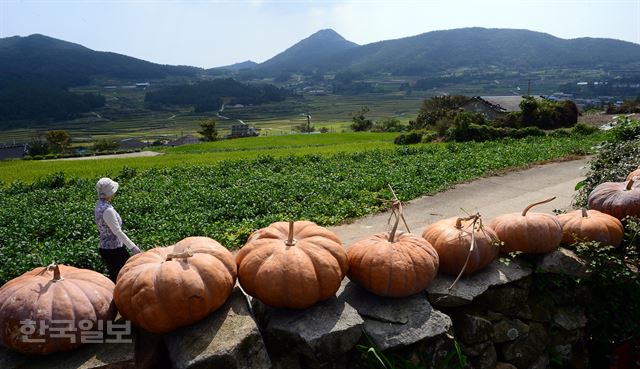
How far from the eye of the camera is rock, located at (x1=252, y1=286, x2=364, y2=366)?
440 cm

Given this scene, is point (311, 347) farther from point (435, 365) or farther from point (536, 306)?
point (536, 306)

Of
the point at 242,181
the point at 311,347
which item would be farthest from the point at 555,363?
the point at 242,181

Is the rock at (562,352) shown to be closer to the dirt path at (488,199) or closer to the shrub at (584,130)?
the dirt path at (488,199)

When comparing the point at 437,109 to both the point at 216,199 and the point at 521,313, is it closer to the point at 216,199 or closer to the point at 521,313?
the point at 216,199

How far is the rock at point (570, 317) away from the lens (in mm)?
6367

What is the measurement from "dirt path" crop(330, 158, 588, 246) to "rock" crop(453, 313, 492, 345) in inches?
206

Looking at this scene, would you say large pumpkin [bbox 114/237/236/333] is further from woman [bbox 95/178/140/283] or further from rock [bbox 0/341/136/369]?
woman [bbox 95/178/140/283]

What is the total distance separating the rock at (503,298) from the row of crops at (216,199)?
5.87m

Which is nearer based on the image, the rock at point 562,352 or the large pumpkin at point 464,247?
the large pumpkin at point 464,247

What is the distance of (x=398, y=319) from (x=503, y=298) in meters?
1.85

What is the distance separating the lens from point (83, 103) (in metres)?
191

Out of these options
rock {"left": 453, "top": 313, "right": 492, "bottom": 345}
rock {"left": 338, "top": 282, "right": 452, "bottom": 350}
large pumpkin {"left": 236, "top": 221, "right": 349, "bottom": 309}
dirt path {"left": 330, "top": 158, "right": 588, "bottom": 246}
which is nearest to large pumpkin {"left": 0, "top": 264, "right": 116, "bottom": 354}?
large pumpkin {"left": 236, "top": 221, "right": 349, "bottom": 309}

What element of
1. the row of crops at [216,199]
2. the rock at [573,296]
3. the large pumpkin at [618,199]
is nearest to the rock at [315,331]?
the rock at [573,296]

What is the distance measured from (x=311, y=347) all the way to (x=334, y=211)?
9.19 metres
